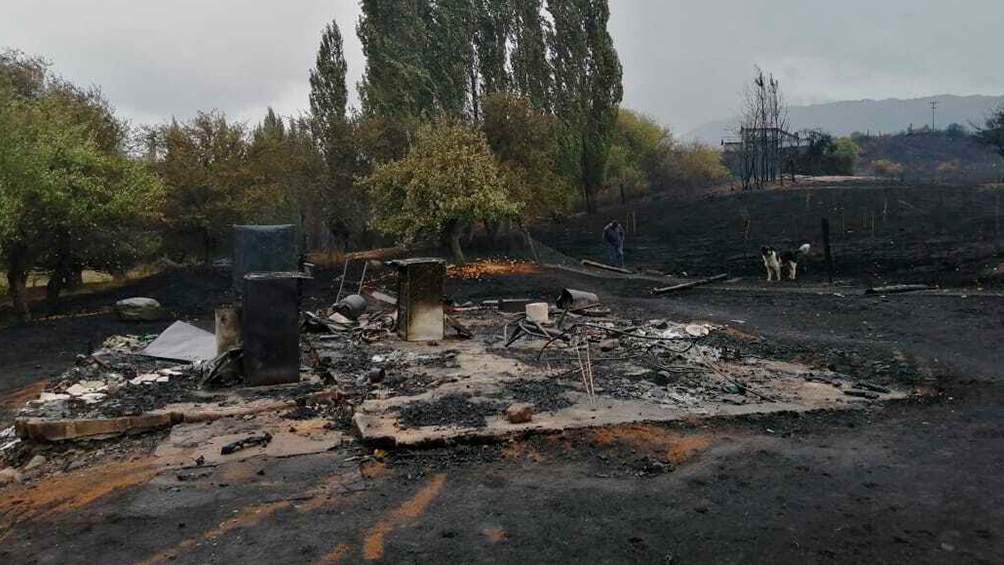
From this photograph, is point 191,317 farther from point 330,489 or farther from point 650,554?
point 650,554

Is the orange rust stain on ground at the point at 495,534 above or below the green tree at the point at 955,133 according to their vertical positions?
below

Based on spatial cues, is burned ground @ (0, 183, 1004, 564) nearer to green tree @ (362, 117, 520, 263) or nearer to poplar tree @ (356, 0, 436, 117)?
green tree @ (362, 117, 520, 263)

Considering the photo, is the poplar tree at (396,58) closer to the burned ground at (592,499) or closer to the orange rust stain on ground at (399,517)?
the burned ground at (592,499)

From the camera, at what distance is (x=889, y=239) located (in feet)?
77.4

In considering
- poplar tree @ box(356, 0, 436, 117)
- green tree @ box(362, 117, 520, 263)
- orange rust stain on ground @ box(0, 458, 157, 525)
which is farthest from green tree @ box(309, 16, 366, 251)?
orange rust stain on ground @ box(0, 458, 157, 525)

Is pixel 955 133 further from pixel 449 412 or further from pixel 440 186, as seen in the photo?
pixel 449 412

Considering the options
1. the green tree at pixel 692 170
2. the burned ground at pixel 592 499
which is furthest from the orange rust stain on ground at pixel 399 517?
the green tree at pixel 692 170

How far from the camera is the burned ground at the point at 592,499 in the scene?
14.8ft

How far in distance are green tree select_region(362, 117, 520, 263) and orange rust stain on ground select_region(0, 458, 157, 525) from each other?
1609 cm

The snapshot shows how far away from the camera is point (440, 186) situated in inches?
872

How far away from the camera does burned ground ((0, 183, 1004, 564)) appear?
14.8 feet

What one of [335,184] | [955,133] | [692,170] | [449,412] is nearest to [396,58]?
[335,184]

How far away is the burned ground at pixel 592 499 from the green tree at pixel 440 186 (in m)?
14.8

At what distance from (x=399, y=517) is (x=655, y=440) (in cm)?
267
